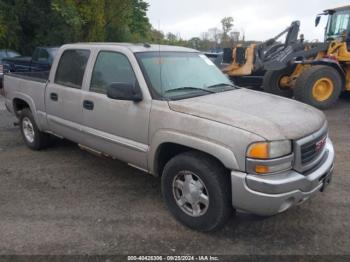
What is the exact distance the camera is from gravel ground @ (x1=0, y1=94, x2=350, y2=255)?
324 cm

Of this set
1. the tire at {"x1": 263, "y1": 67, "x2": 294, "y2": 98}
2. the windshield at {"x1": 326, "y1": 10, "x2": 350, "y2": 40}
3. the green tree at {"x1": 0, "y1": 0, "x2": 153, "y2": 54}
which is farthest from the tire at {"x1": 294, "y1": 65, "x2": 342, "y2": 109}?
the green tree at {"x1": 0, "y1": 0, "x2": 153, "y2": 54}

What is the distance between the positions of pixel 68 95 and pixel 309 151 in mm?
3073

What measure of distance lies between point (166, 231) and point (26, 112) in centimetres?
355

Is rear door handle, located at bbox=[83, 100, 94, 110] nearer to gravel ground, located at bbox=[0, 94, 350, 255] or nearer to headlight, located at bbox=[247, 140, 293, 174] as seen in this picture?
gravel ground, located at bbox=[0, 94, 350, 255]

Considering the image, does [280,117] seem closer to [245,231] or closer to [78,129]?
[245,231]

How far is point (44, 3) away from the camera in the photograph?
18.8m

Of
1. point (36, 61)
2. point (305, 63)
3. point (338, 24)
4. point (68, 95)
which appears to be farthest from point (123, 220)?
point (36, 61)

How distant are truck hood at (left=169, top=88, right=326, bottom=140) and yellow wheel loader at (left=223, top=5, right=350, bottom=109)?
6002 mm

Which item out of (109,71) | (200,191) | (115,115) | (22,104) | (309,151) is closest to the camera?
(309,151)

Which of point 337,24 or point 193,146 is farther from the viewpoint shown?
point 337,24

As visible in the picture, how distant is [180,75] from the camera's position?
407cm

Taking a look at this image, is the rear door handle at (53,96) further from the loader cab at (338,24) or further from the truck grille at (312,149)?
the loader cab at (338,24)

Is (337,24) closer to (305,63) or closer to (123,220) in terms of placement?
(305,63)

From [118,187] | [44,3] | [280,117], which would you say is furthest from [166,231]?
[44,3]
